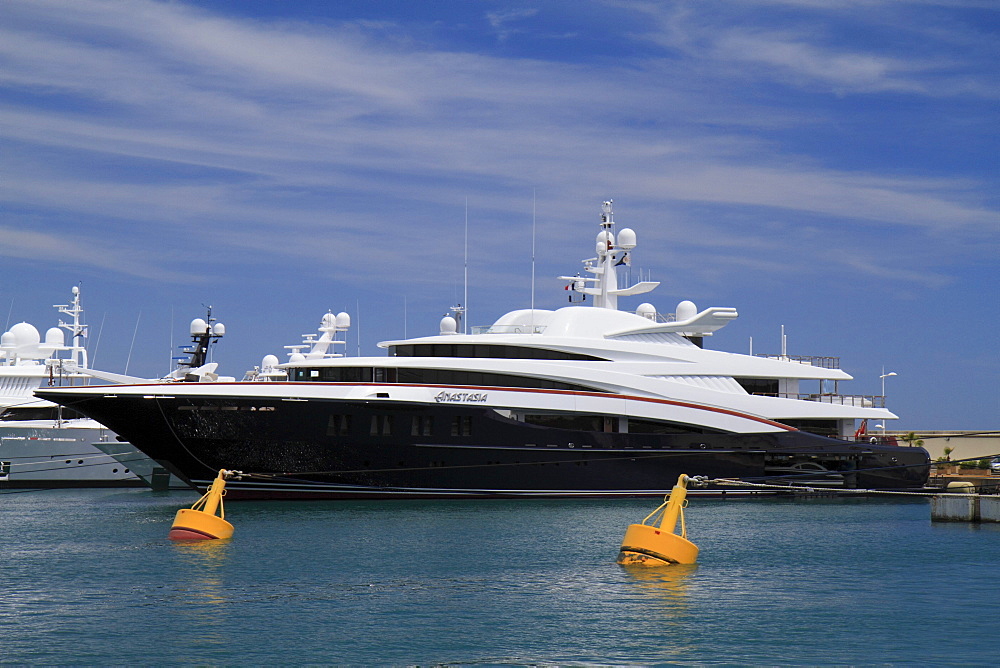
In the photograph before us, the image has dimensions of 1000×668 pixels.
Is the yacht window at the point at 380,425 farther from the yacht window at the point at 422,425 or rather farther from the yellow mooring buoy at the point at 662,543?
the yellow mooring buoy at the point at 662,543

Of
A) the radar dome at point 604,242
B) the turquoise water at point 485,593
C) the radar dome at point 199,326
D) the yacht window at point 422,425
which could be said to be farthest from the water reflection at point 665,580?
the radar dome at point 199,326

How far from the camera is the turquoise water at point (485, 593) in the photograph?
1390cm

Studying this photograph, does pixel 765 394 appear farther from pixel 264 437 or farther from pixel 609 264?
pixel 264 437

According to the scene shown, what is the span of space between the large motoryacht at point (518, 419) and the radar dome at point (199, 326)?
2382cm

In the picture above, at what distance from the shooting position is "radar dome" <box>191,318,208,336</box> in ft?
181

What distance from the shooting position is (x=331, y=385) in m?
30.7

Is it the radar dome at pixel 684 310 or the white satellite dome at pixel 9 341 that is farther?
the white satellite dome at pixel 9 341

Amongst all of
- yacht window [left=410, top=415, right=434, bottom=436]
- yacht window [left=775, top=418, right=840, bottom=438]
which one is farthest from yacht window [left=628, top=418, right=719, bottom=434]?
yacht window [left=410, top=415, right=434, bottom=436]

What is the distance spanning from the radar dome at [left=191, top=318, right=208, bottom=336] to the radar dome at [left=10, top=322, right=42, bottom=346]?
1033 centimetres

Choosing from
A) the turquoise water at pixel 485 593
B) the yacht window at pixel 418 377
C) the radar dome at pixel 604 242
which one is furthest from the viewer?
the radar dome at pixel 604 242

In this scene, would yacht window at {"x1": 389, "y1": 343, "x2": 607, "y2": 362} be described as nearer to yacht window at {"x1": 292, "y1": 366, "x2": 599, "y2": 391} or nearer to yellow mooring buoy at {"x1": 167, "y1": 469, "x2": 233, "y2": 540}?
yacht window at {"x1": 292, "y1": 366, "x2": 599, "y2": 391}

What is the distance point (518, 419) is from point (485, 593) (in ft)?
47.3

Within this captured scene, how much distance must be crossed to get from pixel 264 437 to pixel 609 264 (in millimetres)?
15622

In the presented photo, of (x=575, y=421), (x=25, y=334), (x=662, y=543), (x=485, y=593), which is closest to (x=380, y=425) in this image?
(x=575, y=421)
